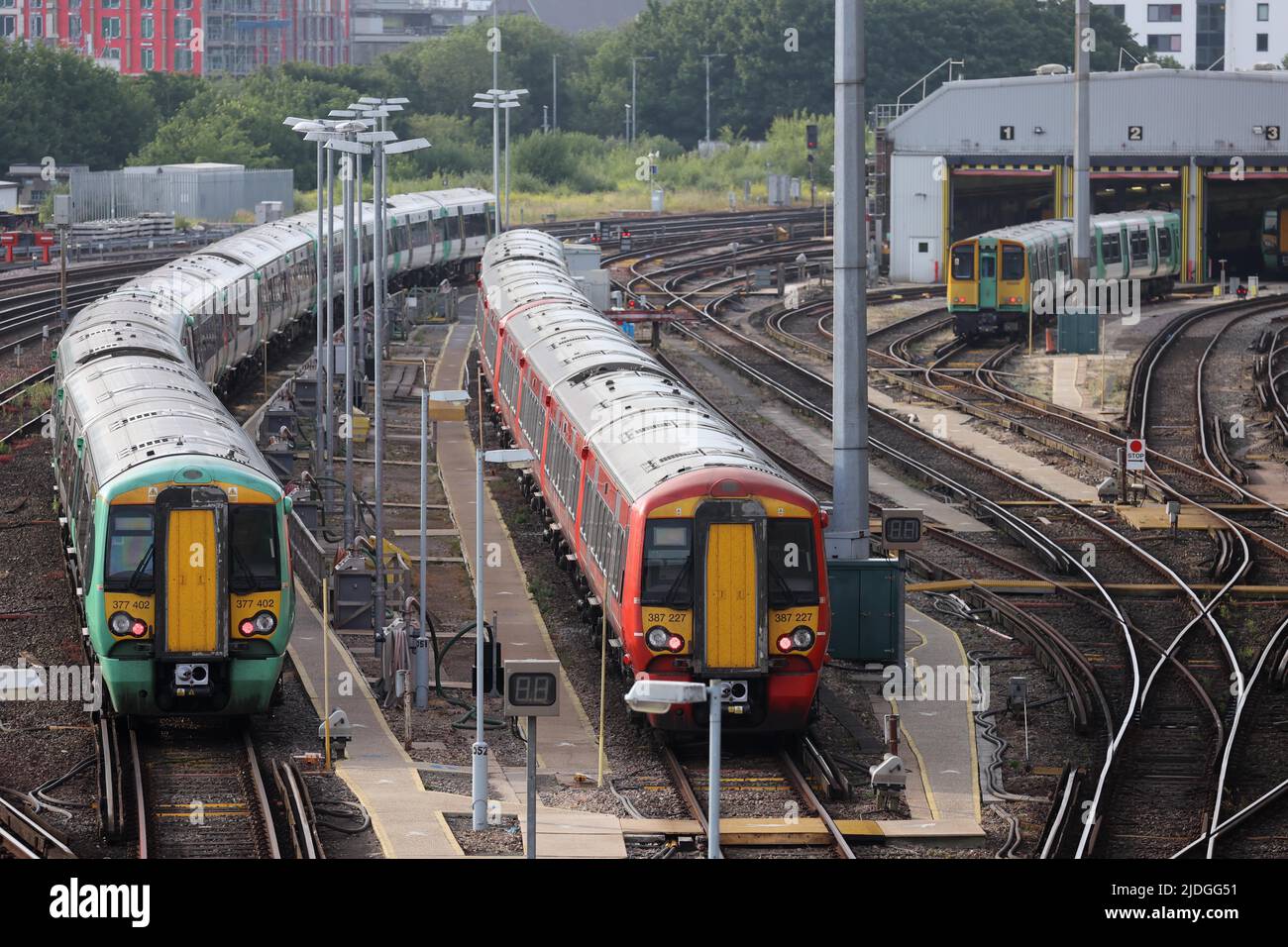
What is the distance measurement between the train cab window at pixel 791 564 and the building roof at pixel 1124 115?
4986cm

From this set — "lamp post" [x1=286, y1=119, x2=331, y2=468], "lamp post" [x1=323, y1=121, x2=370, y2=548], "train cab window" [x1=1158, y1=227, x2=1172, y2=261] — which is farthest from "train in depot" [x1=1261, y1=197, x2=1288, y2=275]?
"lamp post" [x1=286, y1=119, x2=331, y2=468]

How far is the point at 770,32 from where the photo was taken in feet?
404

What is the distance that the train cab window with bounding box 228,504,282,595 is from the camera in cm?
1959

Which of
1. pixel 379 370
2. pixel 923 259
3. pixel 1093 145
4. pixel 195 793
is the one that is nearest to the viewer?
pixel 195 793

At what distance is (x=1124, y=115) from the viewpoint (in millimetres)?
68312

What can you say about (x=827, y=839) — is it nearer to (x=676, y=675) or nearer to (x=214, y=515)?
(x=676, y=675)

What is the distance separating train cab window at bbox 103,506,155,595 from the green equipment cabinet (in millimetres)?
7698

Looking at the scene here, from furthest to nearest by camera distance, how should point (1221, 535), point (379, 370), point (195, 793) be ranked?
point (1221, 535) < point (379, 370) < point (195, 793)

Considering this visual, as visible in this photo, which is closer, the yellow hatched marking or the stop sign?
the yellow hatched marking

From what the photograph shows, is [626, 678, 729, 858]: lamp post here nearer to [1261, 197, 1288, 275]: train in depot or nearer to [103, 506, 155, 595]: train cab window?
[103, 506, 155, 595]: train cab window

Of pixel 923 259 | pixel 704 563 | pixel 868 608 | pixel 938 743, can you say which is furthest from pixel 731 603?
pixel 923 259

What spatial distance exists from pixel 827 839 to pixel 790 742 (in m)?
3.06

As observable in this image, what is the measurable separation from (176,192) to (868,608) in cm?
6763

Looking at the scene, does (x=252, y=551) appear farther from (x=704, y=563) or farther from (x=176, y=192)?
(x=176, y=192)
